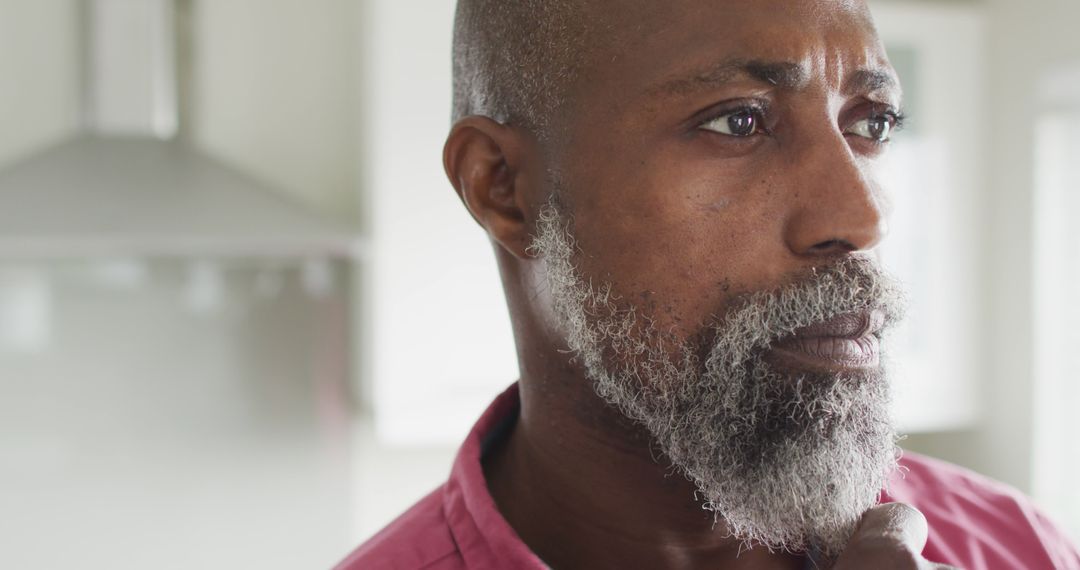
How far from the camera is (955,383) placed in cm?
209

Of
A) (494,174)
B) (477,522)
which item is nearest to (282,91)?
(494,174)

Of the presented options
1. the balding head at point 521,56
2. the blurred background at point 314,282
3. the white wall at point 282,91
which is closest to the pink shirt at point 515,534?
the balding head at point 521,56

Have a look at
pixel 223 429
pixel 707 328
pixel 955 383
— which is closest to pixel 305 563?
pixel 223 429

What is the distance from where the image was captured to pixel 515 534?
0.74m

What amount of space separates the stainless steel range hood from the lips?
114 centimetres

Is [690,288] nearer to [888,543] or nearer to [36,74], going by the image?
[888,543]

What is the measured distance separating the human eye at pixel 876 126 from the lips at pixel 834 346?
16 centimetres

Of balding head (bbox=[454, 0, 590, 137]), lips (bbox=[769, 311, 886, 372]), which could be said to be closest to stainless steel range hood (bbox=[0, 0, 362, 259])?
Result: balding head (bbox=[454, 0, 590, 137])

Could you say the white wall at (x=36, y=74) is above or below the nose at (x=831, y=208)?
above

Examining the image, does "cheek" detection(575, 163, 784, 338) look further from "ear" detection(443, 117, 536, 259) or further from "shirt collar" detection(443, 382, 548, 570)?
"shirt collar" detection(443, 382, 548, 570)

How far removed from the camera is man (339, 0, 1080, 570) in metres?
0.65

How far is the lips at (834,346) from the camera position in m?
0.64

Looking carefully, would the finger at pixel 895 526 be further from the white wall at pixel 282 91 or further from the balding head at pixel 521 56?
the white wall at pixel 282 91

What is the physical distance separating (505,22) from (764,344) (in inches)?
14.6
